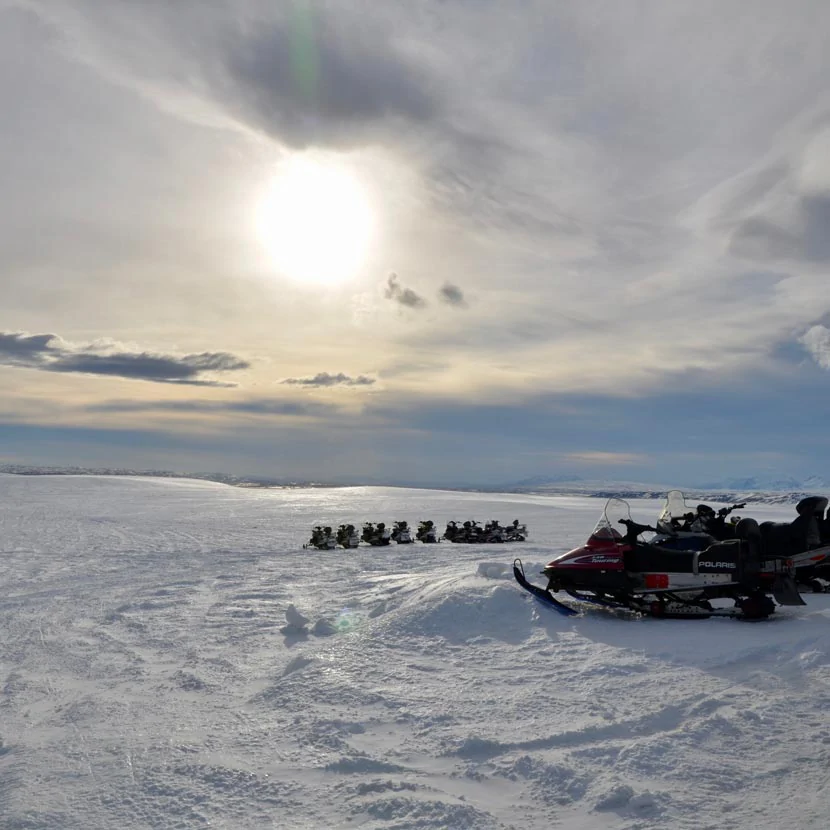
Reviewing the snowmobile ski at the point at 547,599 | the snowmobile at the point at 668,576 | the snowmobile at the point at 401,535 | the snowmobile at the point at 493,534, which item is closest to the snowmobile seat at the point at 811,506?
the snowmobile at the point at 668,576

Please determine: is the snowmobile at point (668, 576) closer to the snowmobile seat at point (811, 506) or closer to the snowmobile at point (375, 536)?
the snowmobile seat at point (811, 506)

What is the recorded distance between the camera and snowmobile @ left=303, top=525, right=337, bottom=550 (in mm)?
18714

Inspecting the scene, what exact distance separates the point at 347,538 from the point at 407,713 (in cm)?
1361

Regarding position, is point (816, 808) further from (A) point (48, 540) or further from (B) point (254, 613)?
(A) point (48, 540)

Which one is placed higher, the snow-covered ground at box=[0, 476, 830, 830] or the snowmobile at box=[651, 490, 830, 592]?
the snowmobile at box=[651, 490, 830, 592]

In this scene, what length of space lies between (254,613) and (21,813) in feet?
19.0

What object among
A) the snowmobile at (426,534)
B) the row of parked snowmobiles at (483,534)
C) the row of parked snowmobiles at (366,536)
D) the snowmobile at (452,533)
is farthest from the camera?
the snowmobile at (452,533)

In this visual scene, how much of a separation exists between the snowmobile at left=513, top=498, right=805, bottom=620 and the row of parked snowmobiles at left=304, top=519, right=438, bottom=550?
10577mm

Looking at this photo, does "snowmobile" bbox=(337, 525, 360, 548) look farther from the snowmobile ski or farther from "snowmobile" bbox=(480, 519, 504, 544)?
the snowmobile ski

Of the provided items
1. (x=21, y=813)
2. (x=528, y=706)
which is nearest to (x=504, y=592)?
(x=528, y=706)

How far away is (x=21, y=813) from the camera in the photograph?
14.1 feet

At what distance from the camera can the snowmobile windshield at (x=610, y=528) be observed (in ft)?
30.1

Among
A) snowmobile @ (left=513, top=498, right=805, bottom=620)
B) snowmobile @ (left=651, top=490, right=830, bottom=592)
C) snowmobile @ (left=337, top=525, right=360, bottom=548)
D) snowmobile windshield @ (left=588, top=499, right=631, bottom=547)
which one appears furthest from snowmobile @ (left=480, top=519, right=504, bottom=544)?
snowmobile @ (left=513, top=498, right=805, bottom=620)

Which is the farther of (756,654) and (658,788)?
(756,654)
